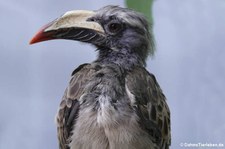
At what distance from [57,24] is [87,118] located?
1.04 ft

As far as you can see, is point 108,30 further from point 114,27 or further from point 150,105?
point 150,105

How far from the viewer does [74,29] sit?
4.68 feet

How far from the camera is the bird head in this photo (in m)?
1.43

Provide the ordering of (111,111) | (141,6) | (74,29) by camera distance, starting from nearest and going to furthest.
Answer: (111,111), (74,29), (141,6)

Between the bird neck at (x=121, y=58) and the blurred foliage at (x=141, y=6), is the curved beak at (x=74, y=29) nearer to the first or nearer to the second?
the bird neck at (x=121, y=58)

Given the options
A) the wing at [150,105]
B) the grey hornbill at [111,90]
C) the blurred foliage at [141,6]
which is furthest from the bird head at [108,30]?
the blurred foliage at [141,6]

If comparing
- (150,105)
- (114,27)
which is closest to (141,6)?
(114,27)

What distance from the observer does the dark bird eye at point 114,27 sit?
4.82 ft

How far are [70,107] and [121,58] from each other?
232 mm

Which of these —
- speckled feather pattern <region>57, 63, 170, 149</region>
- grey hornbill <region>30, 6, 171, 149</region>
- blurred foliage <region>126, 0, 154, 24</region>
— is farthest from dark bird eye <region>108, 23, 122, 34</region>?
blurred foliage <region>126, 0, 154, 24</region>

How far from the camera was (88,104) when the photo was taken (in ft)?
4.24

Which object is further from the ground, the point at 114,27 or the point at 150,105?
the point at 114,27

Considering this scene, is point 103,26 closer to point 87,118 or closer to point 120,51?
point 120,51

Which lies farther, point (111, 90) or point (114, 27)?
point (114, 27)
